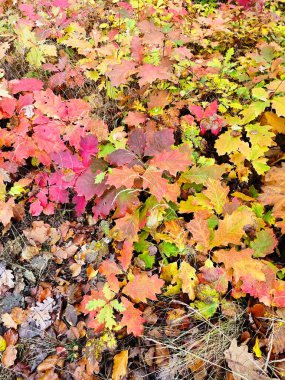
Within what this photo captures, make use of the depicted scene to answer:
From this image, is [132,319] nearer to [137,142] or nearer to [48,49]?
[137,142]

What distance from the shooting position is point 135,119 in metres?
2.53

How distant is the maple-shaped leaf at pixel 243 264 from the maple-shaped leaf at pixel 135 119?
3.88 feet

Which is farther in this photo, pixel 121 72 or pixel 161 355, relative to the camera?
pixel 121 72

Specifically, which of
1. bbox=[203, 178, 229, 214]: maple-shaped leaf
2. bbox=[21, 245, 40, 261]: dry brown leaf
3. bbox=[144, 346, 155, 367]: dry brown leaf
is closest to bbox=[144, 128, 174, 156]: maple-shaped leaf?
bbox=[203, 178, 229, 214]: maple-shaped leaf

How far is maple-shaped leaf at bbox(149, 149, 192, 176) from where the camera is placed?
6.68 feet

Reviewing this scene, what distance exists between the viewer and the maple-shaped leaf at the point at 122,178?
6.48ft

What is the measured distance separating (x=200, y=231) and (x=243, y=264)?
33cm

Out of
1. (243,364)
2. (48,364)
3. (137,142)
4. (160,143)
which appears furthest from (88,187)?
(243,364)

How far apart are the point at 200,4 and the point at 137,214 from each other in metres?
3.13

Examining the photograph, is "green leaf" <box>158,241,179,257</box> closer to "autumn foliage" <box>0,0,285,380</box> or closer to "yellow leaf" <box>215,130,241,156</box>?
"autumn foliage" <box>0,0,285,380</box>

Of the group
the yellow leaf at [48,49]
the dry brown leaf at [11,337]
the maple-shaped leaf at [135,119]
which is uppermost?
the yellow leaf at [48,49]

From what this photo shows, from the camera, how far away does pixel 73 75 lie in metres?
2.87

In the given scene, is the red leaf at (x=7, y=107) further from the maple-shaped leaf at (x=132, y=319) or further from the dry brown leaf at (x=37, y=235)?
the maple-shaped leaf at (x=132, y=319)

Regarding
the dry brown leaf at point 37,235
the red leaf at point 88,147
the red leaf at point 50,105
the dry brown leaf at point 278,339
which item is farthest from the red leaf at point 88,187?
the dry brown leaf at point 278,339
